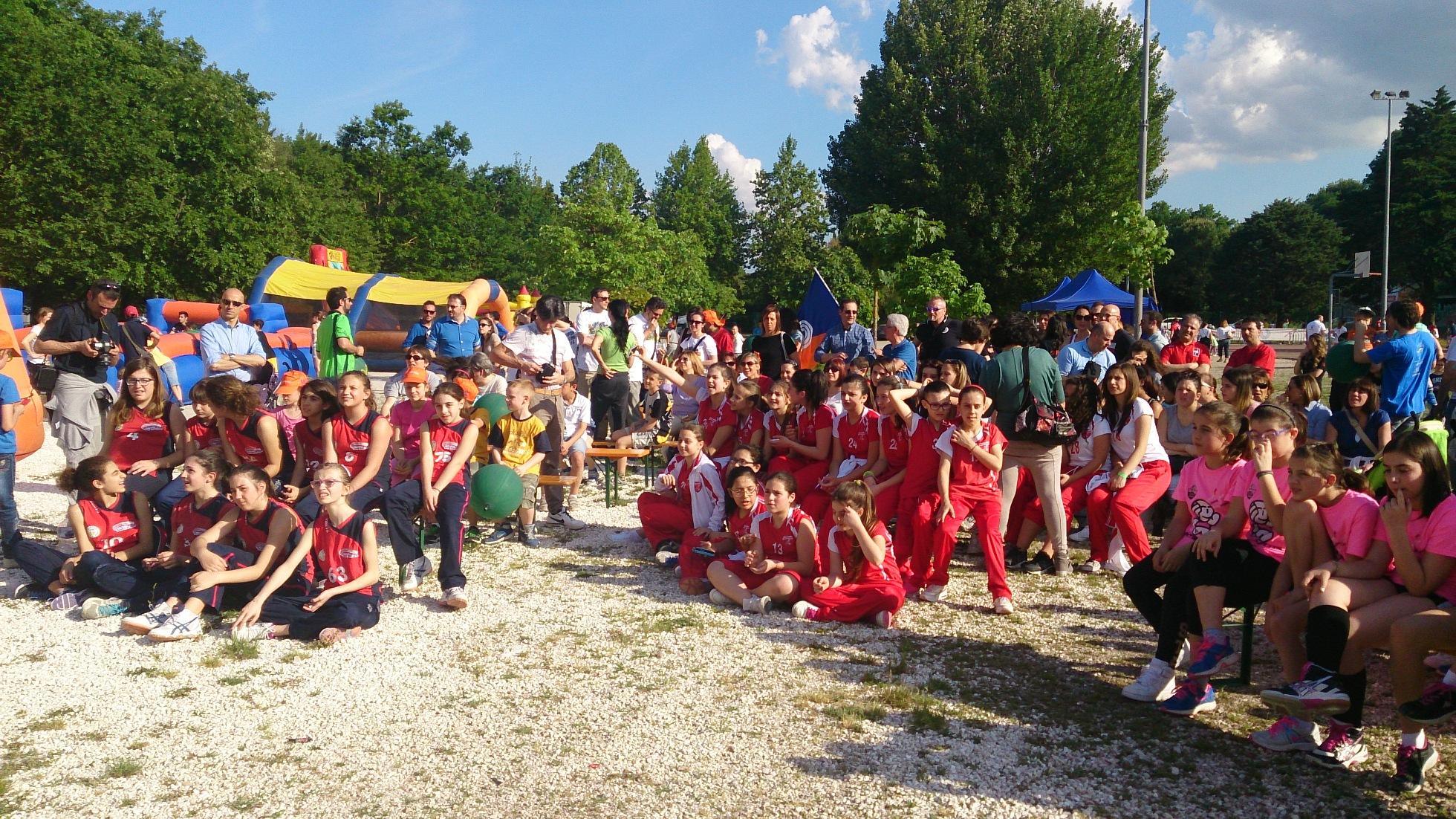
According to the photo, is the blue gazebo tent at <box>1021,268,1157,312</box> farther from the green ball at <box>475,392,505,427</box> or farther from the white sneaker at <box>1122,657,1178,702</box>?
the white sneaker at <box>1122,657,1178,702</box>

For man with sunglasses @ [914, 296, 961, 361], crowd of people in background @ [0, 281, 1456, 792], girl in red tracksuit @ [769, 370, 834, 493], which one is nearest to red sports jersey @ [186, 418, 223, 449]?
crowd of people in background @ [0, 281, 1456, 792]

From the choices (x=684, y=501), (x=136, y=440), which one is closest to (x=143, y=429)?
(x=136, y=440)

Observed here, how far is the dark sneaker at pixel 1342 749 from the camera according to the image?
3.52 metres

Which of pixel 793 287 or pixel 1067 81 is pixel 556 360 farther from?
pixel 793 287

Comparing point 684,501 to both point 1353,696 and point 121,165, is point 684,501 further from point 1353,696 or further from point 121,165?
point 121,165

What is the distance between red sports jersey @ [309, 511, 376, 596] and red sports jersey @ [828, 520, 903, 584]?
8.49ft

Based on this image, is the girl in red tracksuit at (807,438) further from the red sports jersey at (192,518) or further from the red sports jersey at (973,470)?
the red sports jersey at (192,518)

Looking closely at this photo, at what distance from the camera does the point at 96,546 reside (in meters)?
5.75

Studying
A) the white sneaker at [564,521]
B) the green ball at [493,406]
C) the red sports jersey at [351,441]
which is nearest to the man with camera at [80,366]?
the red sports jersey at [351,441]

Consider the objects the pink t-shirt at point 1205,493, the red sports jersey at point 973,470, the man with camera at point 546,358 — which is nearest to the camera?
the pink t-shirt at point 1205,493

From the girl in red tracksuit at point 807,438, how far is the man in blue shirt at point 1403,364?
13.6 ft

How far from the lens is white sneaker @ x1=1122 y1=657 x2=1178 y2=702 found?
417 centimetres

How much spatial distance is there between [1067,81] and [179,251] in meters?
27.1

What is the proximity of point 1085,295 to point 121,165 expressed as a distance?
987 inches
